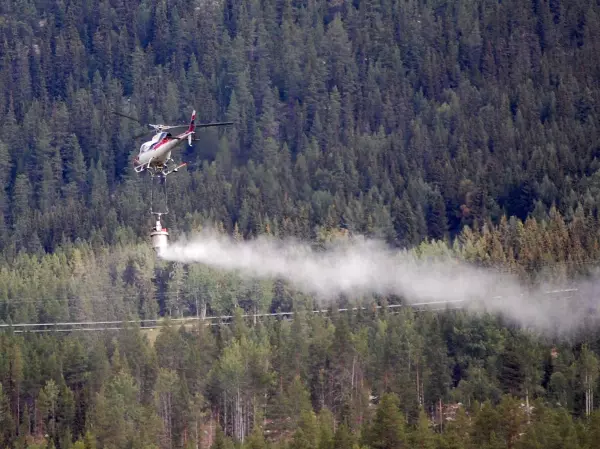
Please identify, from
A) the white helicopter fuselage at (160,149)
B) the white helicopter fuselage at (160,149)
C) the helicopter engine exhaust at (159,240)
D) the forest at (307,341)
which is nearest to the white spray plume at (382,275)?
the forest at (307,341)

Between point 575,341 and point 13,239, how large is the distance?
8367 cm

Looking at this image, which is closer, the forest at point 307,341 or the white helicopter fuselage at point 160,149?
the white helicopter fuselage at point 160,149

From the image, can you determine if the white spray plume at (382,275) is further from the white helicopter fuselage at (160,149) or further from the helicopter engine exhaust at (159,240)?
the helicopter engine exhaust at (159,240)

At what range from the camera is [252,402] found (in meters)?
124

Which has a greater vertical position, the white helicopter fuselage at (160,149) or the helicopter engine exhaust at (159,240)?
the white helicopter fuselage at (160,149)

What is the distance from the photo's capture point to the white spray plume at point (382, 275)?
13012 centimetres

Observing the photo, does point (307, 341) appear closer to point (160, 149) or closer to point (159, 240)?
point (160, 149)

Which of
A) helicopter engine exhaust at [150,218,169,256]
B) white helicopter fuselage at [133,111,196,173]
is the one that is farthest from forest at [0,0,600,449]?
white helicopter fuselage at [133,111,196,173]

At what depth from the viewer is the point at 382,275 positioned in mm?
148750

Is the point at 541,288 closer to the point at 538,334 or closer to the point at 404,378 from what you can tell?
the point at 538,334

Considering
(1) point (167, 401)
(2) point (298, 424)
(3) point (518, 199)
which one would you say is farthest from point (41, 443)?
(3) point (518, 199)

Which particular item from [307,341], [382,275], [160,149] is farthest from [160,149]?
[382,275]

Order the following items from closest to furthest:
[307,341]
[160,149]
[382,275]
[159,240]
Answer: [159,240] → [160,149] → [307,341] → [382,275]

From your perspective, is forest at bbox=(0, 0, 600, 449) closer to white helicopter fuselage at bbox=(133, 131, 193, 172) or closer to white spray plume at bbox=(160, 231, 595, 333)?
white spray plume at bbox=(160, 231, 595, 333)
